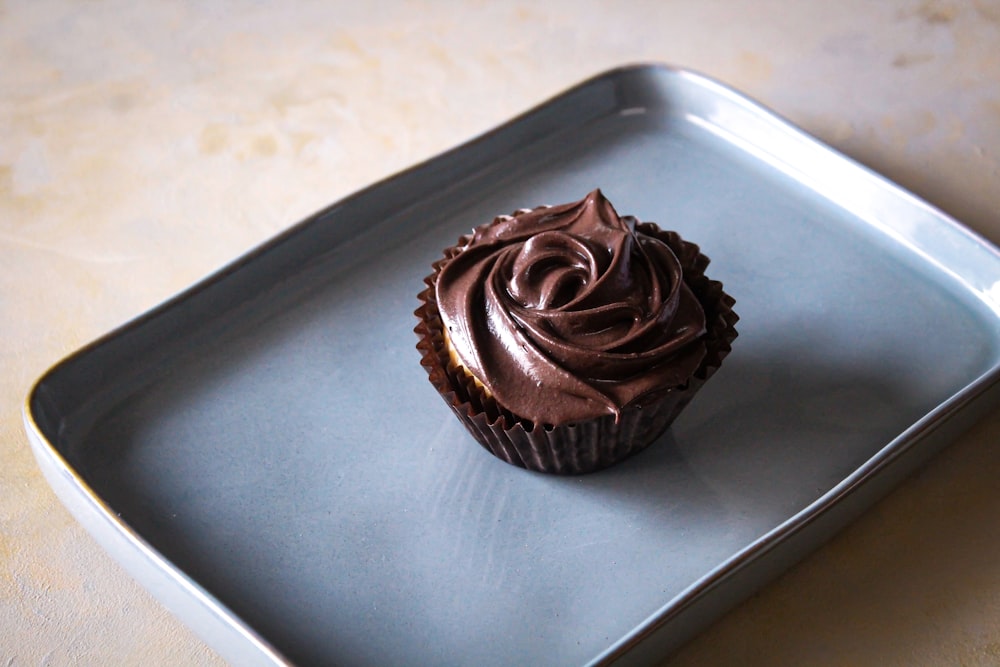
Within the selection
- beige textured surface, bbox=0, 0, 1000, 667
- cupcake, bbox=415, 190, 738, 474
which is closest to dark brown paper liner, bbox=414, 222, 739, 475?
cupcake, bbox=415, 190, 738, 474

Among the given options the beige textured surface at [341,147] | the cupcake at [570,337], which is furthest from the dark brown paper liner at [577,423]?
the beige textured surface at [341,147]

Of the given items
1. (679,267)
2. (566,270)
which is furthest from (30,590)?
(679,267)

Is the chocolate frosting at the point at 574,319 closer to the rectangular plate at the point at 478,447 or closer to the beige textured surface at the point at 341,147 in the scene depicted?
the rectangular plate at the point at 478,447

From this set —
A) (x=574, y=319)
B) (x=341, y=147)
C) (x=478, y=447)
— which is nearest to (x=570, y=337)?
(x=574, y=319)

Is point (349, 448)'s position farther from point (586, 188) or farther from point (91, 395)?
point (586, 188)

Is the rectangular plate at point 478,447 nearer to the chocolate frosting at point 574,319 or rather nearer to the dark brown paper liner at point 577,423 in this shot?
the dark brown paper liner at point 577,423

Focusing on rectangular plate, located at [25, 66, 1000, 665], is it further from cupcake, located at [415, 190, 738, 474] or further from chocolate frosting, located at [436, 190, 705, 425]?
chocolate frosting, located at [436, 190, 705, 425]
